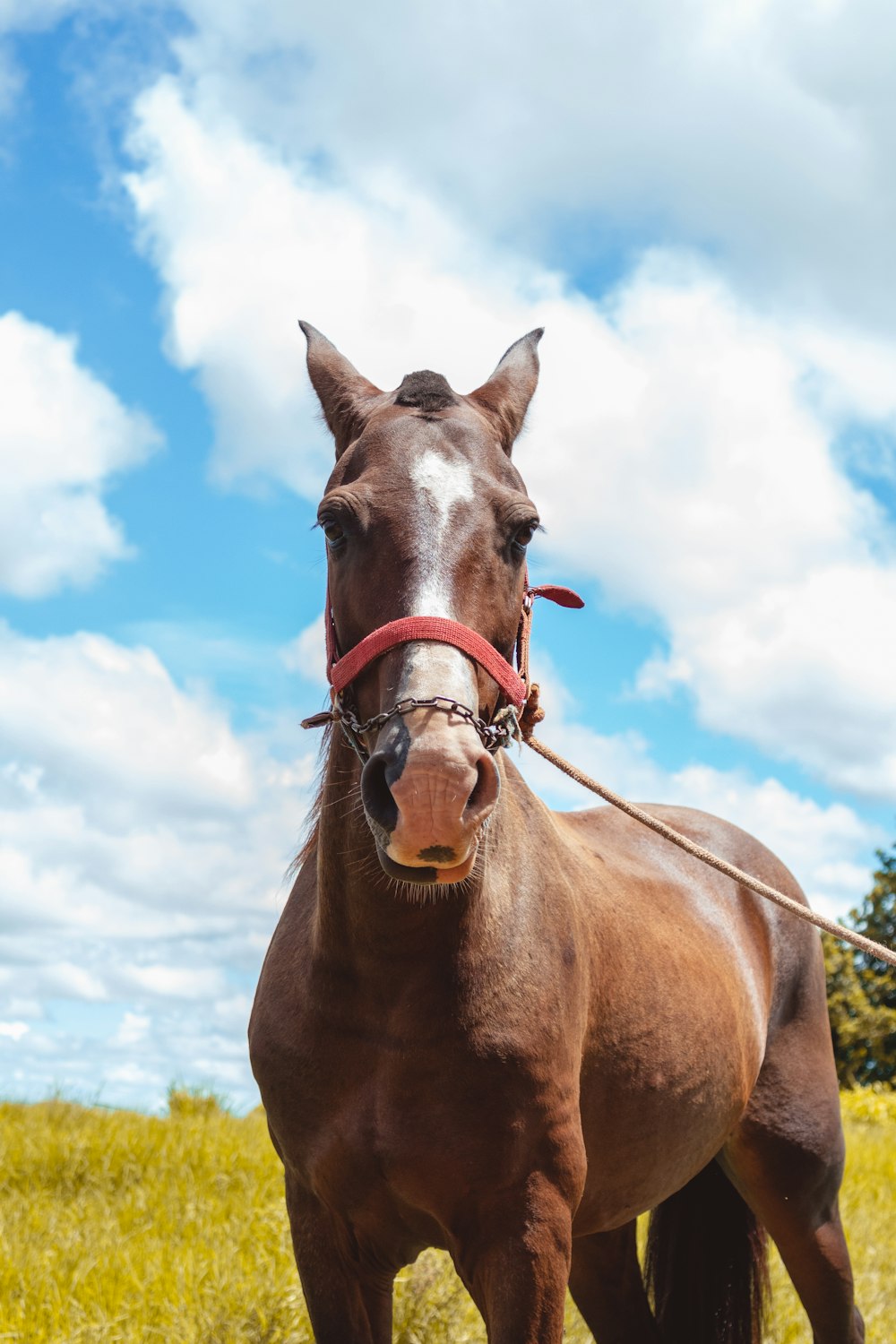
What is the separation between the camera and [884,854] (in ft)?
78.6

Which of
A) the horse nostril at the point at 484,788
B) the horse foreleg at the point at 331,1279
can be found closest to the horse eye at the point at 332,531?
the horse nostril at the point at 484,788

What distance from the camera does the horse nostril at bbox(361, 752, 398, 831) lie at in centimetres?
240

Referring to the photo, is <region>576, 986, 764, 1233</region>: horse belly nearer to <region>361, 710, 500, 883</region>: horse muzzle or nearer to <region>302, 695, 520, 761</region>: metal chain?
<region>302, 695, 520, 761</region>: metal chain

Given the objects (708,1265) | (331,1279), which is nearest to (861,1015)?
(708,1265)

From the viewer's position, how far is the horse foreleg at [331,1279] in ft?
10.3

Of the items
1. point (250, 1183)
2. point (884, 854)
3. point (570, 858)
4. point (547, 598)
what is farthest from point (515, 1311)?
point (884, 854)

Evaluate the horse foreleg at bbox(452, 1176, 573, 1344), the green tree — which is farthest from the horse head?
the green tree

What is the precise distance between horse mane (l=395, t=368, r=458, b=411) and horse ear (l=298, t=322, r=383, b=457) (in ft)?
0.48

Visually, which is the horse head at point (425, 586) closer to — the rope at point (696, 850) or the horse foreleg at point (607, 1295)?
the rope at point (696, 850)

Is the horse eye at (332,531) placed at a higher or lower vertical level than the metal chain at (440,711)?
higher

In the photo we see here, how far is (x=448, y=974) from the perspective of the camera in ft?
9.46

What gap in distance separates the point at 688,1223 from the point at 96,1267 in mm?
2599

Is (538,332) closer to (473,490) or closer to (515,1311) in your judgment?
(473,490)

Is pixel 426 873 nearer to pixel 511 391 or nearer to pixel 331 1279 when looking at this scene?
pixel 331 1279
